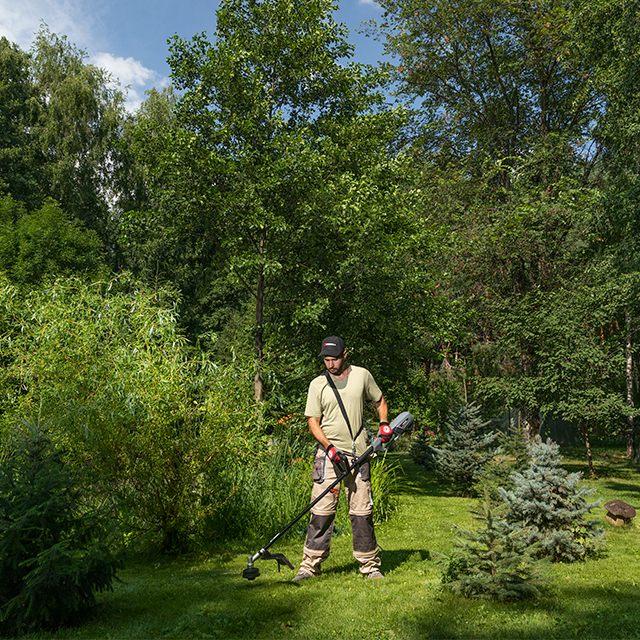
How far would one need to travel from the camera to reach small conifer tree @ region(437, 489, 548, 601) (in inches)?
165

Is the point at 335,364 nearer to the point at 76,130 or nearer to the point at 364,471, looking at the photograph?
the point at 364,471

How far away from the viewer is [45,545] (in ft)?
12.2

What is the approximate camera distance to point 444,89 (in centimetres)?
2073

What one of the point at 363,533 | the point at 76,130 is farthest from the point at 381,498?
the point at 76,130

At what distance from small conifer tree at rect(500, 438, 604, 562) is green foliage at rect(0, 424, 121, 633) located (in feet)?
12.1

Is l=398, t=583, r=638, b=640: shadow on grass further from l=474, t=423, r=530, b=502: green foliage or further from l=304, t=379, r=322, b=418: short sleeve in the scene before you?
l=474, t=423, r=530, b=502: green foliage

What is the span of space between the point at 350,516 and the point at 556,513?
6.86 feet

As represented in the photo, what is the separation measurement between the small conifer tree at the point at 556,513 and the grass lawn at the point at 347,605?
0.18 metres

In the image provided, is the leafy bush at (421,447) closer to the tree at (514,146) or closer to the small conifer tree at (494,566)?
the tree at (514,146)

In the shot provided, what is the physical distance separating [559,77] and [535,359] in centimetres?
1065

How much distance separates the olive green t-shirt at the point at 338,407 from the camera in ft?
16.7

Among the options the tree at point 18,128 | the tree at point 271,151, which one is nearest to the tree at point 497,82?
the tree at point 271,151

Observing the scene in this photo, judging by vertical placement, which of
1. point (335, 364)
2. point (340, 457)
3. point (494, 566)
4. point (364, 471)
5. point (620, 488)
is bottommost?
point (620, 488)

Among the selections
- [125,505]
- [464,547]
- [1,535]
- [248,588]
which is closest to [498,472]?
[464,547]
